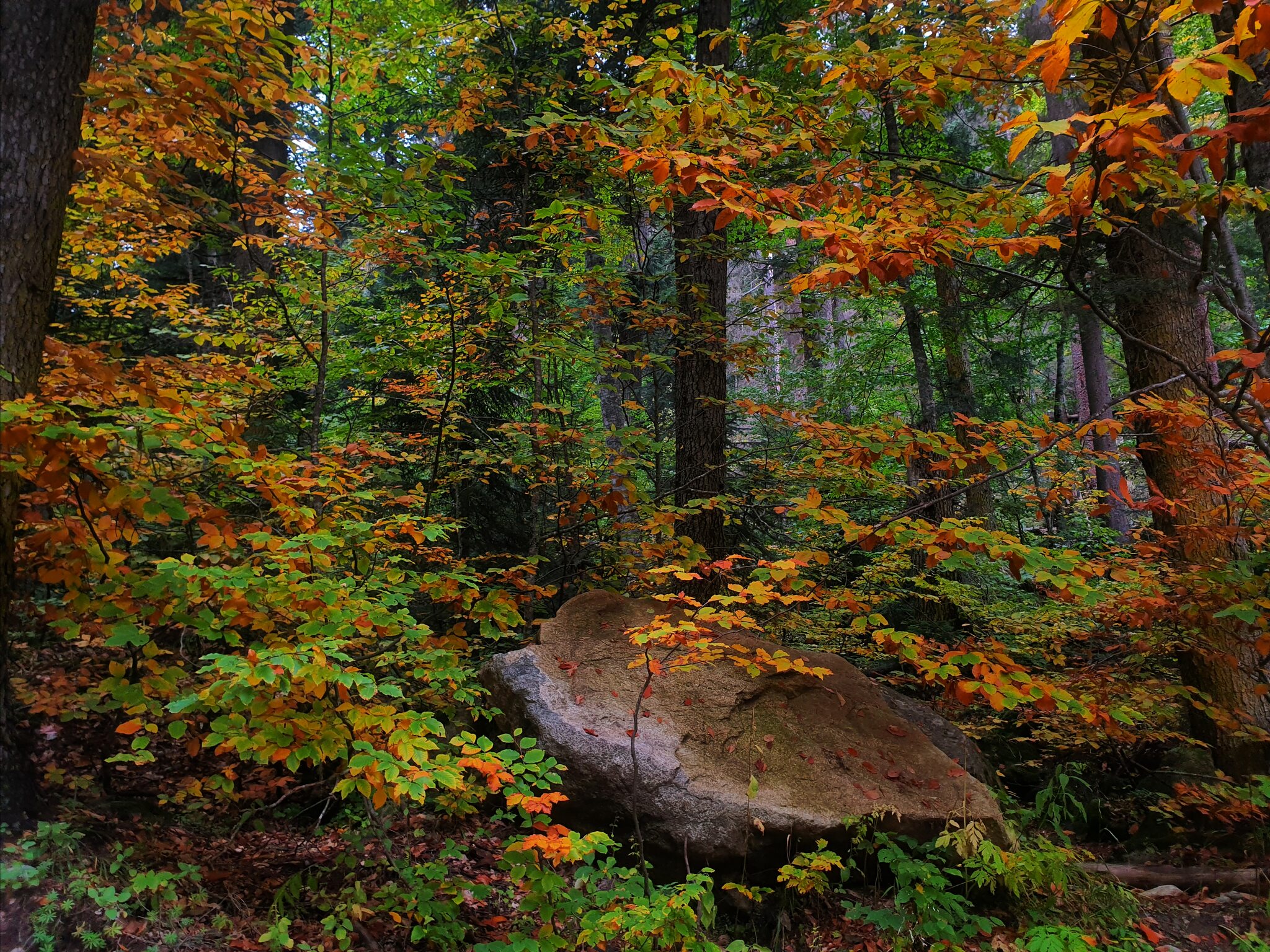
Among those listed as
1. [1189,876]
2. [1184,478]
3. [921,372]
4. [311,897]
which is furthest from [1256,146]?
[921,372]

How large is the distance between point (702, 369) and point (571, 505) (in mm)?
1931

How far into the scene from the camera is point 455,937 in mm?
3318

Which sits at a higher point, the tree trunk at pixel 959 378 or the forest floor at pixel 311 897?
the tree trunk at pixel 959 378

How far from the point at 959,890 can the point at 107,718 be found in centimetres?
558

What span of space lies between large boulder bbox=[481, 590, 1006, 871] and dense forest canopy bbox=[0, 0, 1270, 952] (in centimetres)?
6

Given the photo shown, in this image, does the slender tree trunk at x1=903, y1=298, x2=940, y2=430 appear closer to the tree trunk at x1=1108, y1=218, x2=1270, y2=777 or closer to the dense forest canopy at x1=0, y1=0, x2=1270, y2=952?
the dense forest canopy at x1=0, y1=0, x2=1270, y2=952

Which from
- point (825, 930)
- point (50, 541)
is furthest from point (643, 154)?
point (825, 930)

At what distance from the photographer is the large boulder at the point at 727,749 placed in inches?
163

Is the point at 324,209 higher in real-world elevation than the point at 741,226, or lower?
lower

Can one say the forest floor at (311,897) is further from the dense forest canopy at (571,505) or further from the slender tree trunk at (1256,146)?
the slender tree trunk at (1256,146)

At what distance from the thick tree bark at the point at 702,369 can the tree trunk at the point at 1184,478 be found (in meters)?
3.32

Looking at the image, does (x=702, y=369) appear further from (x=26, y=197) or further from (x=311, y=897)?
(x=311, y=897)

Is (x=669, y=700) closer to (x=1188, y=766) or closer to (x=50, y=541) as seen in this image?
(x=50, y=541)

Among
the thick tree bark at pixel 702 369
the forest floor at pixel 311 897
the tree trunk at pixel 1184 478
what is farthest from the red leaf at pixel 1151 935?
the thick tree bark at pixel 702 369
